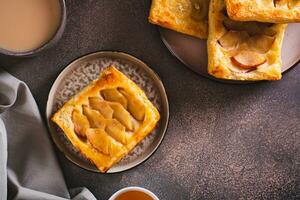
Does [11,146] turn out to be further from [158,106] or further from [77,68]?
[158,106]

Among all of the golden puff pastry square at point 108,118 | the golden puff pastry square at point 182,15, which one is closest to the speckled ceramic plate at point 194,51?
the golden puff pastry square at point 182,15

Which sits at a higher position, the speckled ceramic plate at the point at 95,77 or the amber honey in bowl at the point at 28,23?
the amber honey in bowl at the point at 28,23

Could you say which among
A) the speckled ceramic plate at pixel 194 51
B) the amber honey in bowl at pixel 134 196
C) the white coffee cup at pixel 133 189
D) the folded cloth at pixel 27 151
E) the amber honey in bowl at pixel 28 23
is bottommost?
the amber honey in bowl at pixel 134 196

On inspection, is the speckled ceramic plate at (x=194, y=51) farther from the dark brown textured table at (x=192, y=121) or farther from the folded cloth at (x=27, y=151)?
the folded cloth at (x=27, y=151)

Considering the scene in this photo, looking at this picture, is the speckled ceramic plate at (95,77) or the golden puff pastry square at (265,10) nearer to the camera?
the golden puff pastry square at (265,10)

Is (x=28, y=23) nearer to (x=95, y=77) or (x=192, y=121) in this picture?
(x=95, y=77)

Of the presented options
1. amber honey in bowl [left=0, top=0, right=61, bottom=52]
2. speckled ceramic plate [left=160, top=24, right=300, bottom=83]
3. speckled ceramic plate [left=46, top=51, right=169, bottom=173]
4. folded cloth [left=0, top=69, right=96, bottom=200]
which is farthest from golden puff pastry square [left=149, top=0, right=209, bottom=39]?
folded cloth [left=0, top=69, right=96, bottom=200]

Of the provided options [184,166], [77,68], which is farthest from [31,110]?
[184,166]
